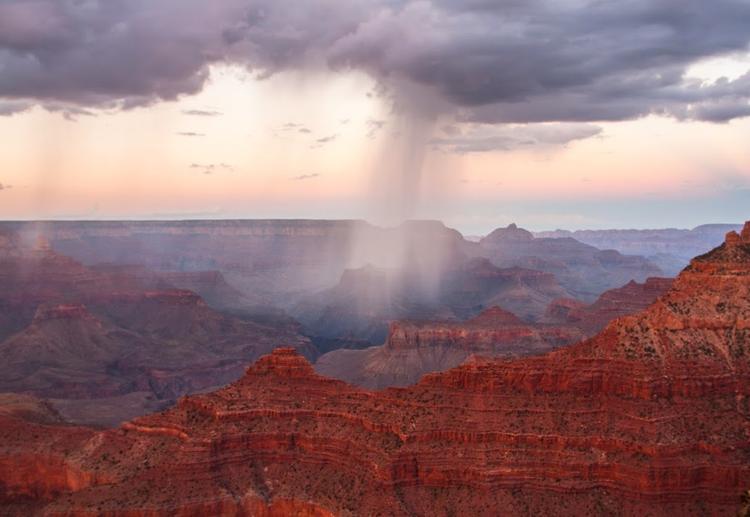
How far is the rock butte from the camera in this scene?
58219 millimetres

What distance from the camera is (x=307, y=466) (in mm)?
64250

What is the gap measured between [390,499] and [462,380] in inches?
484

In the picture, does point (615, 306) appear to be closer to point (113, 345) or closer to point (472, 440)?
point (472, 440)

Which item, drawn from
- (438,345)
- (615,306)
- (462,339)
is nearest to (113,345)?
(438,345)

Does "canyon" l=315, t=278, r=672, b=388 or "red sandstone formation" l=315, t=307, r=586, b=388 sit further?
"canyon" l=315, t=278, r=672, b=388

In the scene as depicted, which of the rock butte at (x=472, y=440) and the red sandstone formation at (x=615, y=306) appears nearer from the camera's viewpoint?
the rock butte at (x=472, y=440)

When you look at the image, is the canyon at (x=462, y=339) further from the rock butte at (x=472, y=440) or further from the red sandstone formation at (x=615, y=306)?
the rock butte at (x=472, y=440)

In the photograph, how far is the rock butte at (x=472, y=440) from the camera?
58.2m

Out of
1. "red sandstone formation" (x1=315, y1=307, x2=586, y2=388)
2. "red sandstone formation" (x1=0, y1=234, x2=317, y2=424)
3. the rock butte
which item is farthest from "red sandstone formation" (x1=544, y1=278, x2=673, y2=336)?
the rock butte

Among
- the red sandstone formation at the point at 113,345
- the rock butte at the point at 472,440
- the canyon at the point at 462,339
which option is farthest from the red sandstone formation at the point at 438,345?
the rock butte at the point at 472,440

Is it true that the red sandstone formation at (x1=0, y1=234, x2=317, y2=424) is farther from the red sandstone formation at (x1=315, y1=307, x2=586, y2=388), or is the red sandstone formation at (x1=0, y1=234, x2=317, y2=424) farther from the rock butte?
the rock butte

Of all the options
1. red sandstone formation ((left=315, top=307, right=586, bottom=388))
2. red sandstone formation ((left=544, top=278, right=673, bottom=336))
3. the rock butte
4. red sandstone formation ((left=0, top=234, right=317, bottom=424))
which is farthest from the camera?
red sandstone formation ((left=0, top=234, right=317, bottom=424))

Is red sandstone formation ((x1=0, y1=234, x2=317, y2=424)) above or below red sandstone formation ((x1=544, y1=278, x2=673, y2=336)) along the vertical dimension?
below

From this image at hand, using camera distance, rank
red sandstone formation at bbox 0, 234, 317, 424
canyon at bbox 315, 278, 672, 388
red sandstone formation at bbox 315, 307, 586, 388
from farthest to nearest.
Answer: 1. red sandstone formation at bbox 0, 234, 317, 424
2. canyon at bbox 315, 278, 672, 388
3. red sandstone formation at bbox 315, 307, 586, 388
